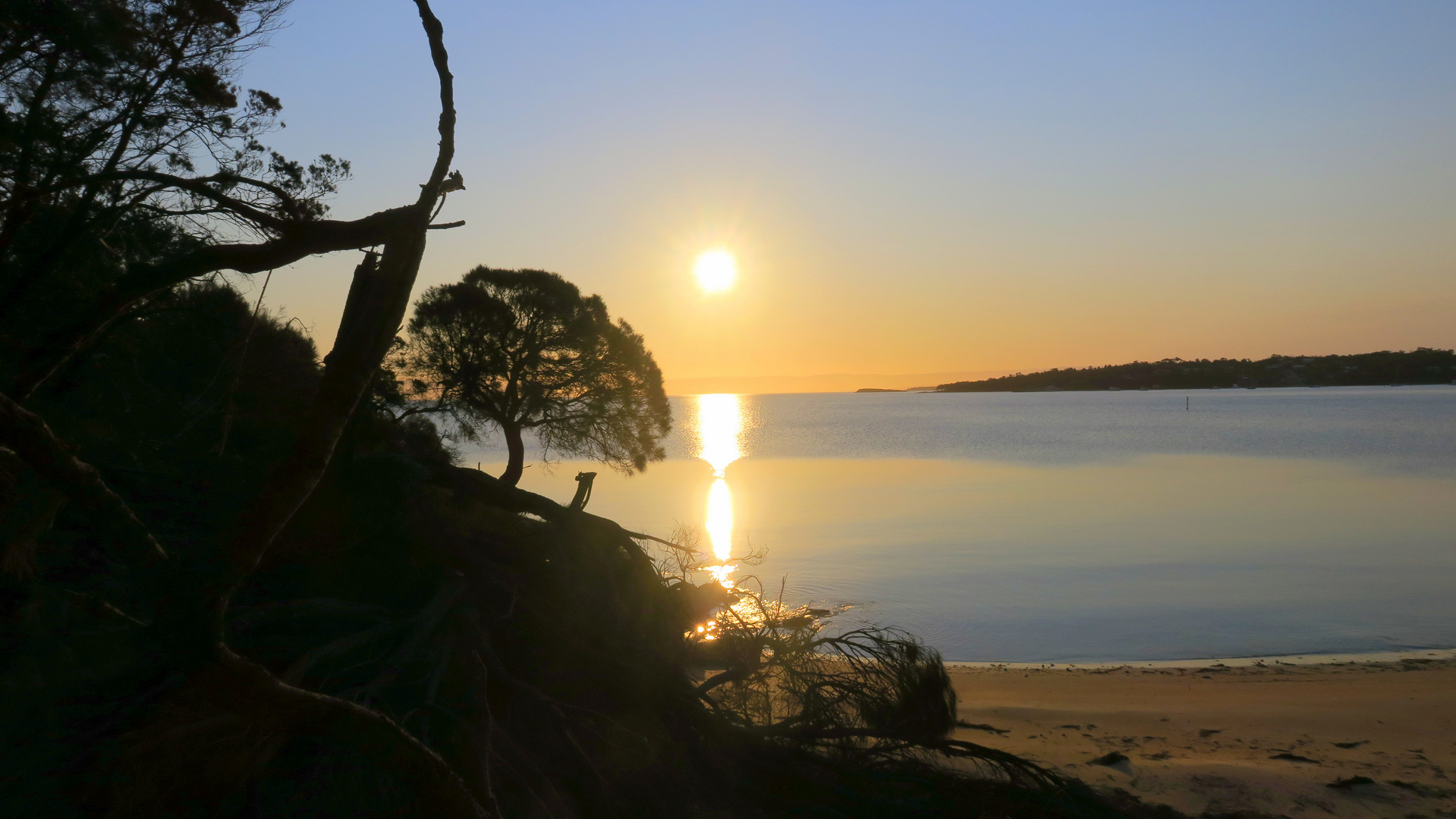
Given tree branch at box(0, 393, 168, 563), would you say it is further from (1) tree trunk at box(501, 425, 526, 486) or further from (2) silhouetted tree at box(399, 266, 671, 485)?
(2) silhouetted tree at box(399, 266, 671, 485)

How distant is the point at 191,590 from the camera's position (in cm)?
191

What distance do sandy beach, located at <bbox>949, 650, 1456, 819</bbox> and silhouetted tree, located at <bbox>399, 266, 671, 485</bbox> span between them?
336 inches

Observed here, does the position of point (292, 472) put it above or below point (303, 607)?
above

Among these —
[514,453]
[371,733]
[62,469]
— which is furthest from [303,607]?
[514,453]

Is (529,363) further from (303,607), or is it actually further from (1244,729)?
(1244,729)

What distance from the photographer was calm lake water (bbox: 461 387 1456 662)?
13.1 meters

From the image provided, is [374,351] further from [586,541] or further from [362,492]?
Result: [586,541]

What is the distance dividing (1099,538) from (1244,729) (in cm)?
1208

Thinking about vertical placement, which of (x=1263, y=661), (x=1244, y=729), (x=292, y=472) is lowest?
(x=1244, y=729)

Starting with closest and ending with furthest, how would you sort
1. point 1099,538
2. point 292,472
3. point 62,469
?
point 62,469 → point 292,472 → point 1099,538

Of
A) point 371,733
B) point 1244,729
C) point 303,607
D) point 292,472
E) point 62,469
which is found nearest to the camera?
point 62,469

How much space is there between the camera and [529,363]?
643 inches

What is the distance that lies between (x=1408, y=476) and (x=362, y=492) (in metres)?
38.2

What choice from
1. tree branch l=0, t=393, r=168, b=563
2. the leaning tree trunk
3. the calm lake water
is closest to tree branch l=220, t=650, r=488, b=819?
the leaning tree trunk
